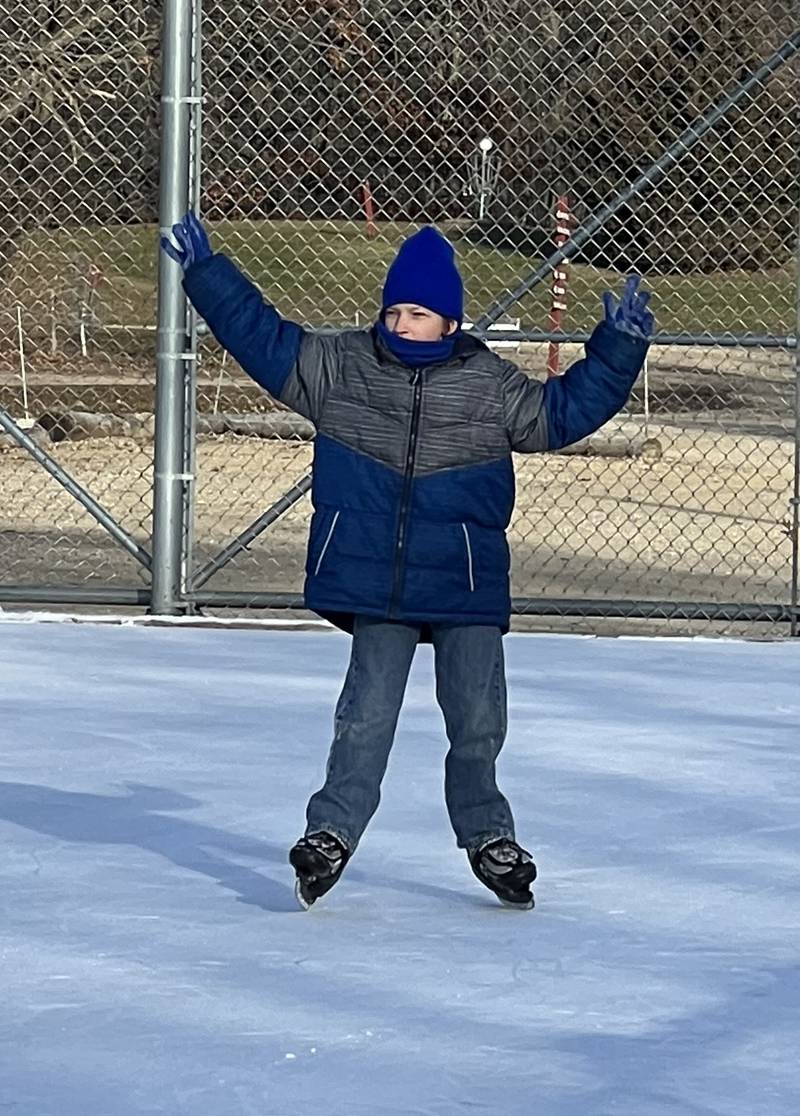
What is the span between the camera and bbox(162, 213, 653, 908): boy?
421 cm

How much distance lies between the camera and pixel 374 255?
2025 cm

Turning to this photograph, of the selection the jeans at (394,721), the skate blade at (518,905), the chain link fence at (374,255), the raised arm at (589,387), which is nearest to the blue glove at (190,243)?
the raised arm at (589,387)

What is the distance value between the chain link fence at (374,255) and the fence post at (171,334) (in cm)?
1

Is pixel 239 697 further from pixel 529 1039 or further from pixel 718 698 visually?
pixel 529 1039

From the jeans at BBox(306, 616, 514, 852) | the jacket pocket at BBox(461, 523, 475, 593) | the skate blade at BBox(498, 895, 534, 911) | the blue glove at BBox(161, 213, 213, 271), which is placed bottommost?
the skate blade at BBox(498, 895, 534, 911)

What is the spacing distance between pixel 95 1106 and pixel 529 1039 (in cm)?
70

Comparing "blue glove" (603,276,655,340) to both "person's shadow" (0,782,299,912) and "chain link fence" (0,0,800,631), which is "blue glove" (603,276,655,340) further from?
"chain link fence" (0,0,800,631)

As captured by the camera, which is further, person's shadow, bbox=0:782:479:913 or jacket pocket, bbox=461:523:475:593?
person's shadow, bbox=0:782:479:913

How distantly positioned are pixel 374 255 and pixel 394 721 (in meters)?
16.2

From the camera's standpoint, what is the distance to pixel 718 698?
21.7 ft

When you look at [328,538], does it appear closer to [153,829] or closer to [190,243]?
[190,243]

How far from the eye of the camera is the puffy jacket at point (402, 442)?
4211 millimetres

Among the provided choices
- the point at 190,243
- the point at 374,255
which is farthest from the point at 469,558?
the point at 374,255

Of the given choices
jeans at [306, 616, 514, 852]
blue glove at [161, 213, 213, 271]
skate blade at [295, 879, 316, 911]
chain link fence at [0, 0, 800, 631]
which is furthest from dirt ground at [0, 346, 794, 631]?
blue glove at [161, 213, 213, 271]
